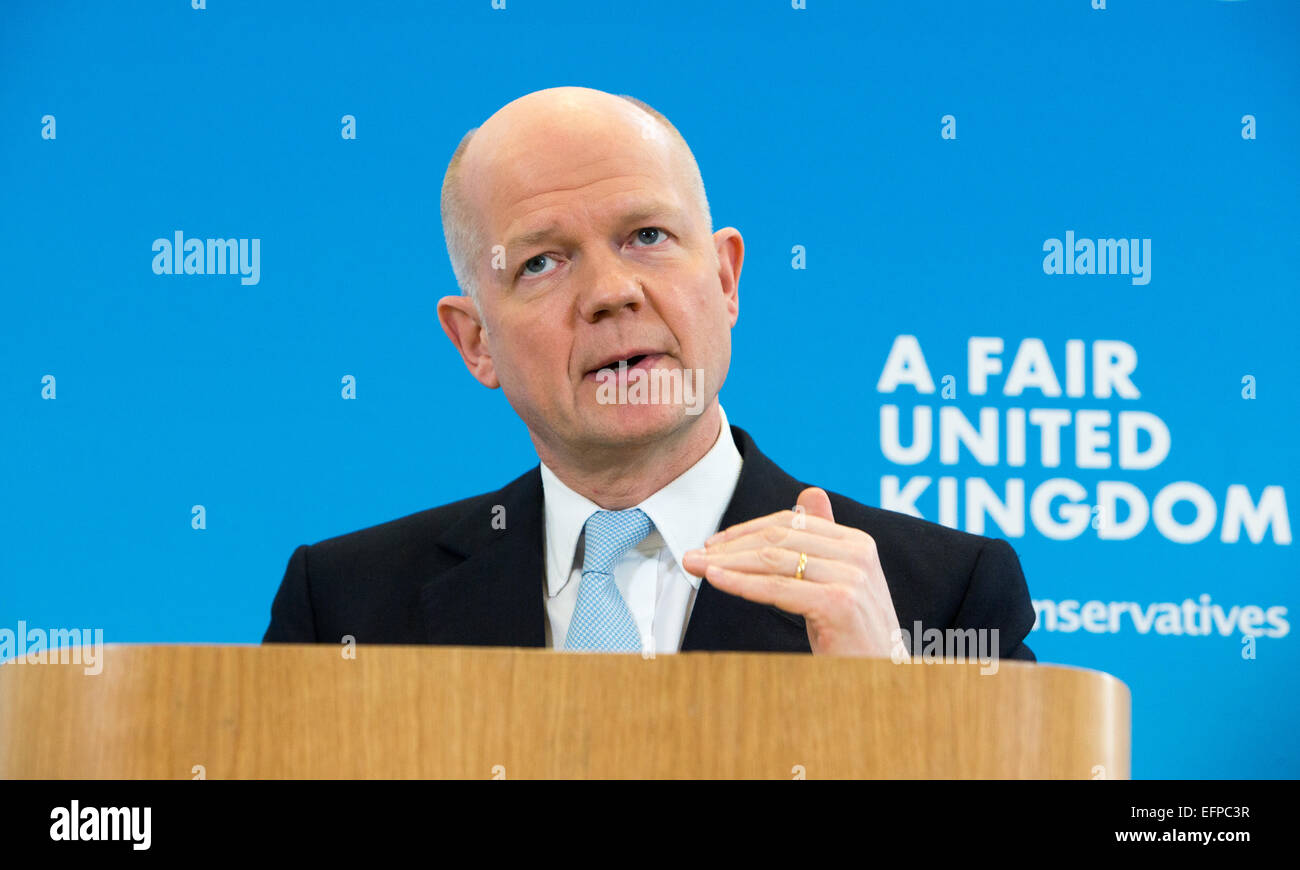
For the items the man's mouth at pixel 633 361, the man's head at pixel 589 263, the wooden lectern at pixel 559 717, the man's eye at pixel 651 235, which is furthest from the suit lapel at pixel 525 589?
the wooden lectern at pixel 559 717

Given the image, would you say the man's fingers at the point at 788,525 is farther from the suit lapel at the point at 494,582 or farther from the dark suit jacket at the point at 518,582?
the suit lapel at the point at 494,582

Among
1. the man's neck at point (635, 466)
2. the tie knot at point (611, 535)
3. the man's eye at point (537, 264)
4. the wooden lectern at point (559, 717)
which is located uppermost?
the man's eye at point (537, 264)

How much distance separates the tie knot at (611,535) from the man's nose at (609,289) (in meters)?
0.27

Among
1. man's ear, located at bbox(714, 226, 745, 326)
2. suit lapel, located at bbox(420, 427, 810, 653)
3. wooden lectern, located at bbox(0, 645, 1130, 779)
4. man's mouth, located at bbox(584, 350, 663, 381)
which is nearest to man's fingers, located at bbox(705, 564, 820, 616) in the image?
wooden lectern, located at bbox(0, 645, 1130, 779)

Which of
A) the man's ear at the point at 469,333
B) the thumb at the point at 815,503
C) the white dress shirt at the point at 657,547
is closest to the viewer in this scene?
the thumb at the point at 815,503

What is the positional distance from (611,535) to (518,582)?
14 centimetres

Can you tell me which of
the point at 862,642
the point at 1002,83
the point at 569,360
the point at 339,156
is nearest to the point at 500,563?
the point at 569,360

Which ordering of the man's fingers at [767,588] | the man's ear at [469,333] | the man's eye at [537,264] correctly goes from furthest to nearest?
the man's ear at [469,333]
the man's eye at [537,264]
the man's fingers at [767,588]

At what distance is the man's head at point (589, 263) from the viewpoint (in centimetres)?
183

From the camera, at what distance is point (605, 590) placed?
5.93 ft

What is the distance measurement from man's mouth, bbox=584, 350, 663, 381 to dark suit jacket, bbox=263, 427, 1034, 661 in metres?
0.23

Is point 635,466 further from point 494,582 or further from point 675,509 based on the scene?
point 494,582

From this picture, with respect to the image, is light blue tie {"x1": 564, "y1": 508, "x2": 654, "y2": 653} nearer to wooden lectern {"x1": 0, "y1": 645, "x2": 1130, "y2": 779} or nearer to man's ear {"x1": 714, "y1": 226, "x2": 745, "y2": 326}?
man's ear {"x1": 714, "y1": 226, "x2": 745, "y2": 326}

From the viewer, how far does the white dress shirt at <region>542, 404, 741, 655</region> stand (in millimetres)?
1800
